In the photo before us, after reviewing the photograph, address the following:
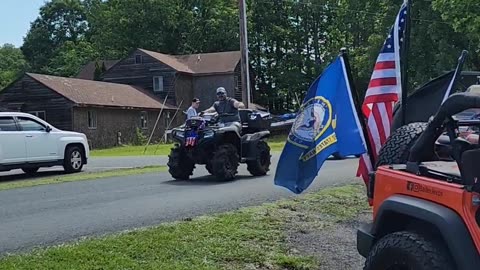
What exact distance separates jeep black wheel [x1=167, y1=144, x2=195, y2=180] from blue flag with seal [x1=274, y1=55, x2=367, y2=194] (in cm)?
773

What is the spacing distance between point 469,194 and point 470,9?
92.5ft

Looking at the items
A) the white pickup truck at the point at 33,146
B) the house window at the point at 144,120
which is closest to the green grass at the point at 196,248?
the white pickup truck at the point at 33,146

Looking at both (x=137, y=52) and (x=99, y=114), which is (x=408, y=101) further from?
(x=137, y=52)

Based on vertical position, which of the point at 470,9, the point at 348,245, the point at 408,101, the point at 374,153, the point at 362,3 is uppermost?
the point at 362,3

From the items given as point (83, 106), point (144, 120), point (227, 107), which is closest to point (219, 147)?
point (227, 107)

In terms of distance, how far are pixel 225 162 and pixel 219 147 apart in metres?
0.36

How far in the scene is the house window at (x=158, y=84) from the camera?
5450cm

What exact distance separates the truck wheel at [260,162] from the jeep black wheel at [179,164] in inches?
52.1

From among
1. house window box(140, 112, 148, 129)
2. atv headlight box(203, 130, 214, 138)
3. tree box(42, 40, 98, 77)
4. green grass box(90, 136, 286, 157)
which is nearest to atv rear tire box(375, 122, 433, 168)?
atv headlight box(203, 130, 214, 138)

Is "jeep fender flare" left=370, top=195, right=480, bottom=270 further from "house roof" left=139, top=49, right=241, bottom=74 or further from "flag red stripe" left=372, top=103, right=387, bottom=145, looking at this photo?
"house roof" left=139, top=49, right=241, bottom=74

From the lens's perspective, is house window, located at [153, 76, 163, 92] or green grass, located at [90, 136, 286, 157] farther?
house window, located at [153, 76, 163, 92]

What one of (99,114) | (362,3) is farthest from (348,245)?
(362,3)

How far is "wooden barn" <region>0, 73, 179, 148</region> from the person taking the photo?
144 ft

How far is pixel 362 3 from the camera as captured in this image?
54219 mm
